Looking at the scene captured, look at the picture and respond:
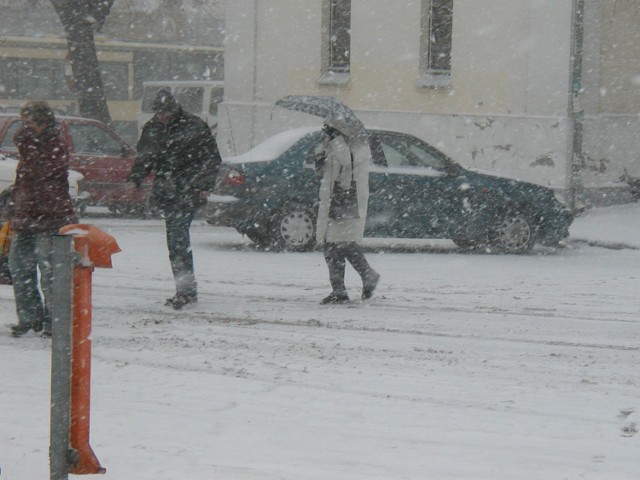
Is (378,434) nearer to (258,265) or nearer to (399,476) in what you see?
(399,476)

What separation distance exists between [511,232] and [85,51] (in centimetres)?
1636

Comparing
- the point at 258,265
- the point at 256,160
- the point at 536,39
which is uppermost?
the point at 536,39

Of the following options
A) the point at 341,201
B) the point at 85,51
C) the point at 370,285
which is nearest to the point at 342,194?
the point at 341,201

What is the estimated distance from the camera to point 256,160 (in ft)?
46.8

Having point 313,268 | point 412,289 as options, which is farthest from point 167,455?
point 313,268

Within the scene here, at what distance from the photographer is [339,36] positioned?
23.4 meters

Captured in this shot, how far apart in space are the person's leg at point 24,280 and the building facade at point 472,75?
12186 mm

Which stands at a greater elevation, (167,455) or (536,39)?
(536,39)

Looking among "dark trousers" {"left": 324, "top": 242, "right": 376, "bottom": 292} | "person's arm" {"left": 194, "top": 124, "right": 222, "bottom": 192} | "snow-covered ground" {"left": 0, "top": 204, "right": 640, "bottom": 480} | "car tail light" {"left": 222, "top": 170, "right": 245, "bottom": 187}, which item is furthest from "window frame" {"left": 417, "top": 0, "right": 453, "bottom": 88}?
"person's arm" {"left": 194, "top": 124, "right": 222, "bottom": 192}

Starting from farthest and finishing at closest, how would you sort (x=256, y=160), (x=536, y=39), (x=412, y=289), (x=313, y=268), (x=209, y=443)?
(x=536, y=39) < (x=256, y=160) < (x=313, y=268) < (x=412, y=289) < (x=209, y=443)

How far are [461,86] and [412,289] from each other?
11.3 metres

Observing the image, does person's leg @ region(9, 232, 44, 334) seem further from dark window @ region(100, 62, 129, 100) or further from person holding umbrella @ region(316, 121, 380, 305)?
dark window @ region(100, 62, 129, 100)

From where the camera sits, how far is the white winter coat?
9.97 metres

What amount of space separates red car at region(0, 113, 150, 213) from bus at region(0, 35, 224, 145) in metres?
20.6
